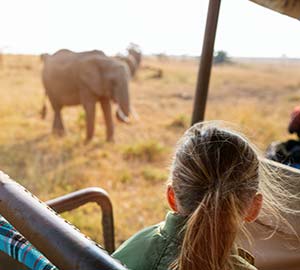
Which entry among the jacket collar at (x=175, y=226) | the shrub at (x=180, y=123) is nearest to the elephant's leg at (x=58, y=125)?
the shrub at (x=180, y=123)

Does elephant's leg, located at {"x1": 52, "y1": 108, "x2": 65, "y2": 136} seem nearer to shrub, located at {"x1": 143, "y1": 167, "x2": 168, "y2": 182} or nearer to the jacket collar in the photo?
shrub, located at {"x1": 143, "y1": 167, "x2": 168, "y2": 182}

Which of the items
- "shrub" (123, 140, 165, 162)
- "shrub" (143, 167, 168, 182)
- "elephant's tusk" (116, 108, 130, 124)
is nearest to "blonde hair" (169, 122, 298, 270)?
"shrub" (143, 167, 168, 182)

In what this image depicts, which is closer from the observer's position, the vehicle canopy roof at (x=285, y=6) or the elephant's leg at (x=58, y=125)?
the vehicle canopy roof at (x=285, y=6)

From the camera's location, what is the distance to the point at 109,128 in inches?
231

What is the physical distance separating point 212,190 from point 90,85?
551cm

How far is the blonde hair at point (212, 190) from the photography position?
64cm

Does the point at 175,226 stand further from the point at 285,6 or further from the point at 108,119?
the point at 108,119

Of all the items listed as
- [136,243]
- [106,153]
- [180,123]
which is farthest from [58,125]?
[136,243]

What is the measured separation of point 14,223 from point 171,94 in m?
11.1

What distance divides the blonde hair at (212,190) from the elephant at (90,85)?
16.4 ft

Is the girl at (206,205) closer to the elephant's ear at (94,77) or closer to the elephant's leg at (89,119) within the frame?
the elephant's leg at (89,119)

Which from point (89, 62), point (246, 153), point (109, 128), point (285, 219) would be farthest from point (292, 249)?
point (89, 62)

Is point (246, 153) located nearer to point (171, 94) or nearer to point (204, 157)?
point (204, 157)

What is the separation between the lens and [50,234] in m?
0.47
